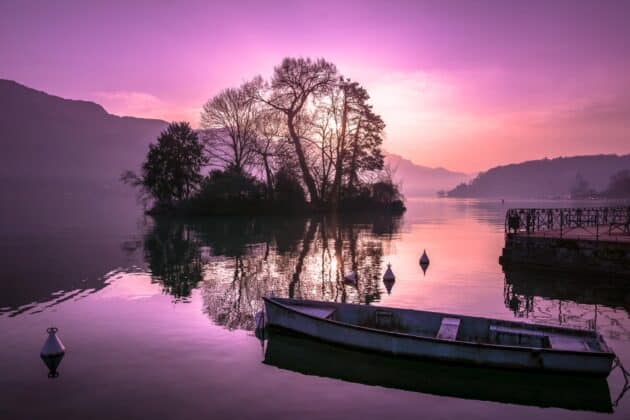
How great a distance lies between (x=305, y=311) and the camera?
48.6ft

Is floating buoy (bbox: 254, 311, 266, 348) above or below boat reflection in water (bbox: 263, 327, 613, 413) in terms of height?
above

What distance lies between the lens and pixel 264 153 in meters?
68.2

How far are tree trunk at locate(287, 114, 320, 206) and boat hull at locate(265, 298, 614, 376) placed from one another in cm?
5586

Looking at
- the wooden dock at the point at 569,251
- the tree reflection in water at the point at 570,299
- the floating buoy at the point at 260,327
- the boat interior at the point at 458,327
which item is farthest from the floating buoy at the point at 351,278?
the wooden dock at the point at 569,251

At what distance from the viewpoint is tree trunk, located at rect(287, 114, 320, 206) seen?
67.6 metres

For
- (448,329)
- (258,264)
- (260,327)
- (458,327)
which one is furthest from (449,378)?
(258,264)

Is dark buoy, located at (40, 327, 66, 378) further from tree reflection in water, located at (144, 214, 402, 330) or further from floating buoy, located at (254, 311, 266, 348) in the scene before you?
floating buoy, located at (254, 311, 266, 348)

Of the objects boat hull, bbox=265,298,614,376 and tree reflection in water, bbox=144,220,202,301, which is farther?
tree reflection in water, bbox=144,220,202,301

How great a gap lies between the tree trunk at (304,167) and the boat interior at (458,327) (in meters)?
54.2

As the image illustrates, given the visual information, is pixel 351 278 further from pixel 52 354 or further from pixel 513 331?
pixel 52 354

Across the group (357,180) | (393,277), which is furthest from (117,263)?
(357,180)

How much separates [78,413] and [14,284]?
52.9 ft

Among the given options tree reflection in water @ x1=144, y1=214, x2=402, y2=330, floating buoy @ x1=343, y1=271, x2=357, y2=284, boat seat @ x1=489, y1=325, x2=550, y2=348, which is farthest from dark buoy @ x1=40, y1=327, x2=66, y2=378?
floating buoy @ x1=343, y1=271, x2=357, y2=284

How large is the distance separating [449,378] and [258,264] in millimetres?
18414
